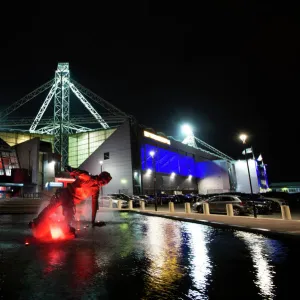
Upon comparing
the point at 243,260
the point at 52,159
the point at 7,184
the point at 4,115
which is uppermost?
the point at 4,115

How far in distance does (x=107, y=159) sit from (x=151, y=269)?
4892 cm

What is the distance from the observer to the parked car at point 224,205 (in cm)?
1759

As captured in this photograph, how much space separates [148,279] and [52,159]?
55.9 m

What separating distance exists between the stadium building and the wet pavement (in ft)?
107

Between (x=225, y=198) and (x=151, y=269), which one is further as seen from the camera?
(x=225, y=198)

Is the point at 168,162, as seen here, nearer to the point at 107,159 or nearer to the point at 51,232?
the point at 107,159

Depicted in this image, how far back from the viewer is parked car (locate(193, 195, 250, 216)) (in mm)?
17594

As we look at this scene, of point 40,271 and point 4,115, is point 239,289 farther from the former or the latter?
point 4,115

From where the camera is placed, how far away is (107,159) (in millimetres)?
53562

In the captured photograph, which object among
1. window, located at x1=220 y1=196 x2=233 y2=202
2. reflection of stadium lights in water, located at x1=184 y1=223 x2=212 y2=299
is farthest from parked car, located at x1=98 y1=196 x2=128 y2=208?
reflection of stadium lights in water, located at x1=184 y1=223 x2=212 y2=299

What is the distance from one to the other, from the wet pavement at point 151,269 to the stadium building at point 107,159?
107ft

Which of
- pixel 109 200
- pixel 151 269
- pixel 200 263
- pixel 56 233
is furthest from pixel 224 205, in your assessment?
pixel 109 200

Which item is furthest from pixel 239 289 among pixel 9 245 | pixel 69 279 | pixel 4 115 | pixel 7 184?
pixel 4 115

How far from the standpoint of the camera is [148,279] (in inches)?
190
